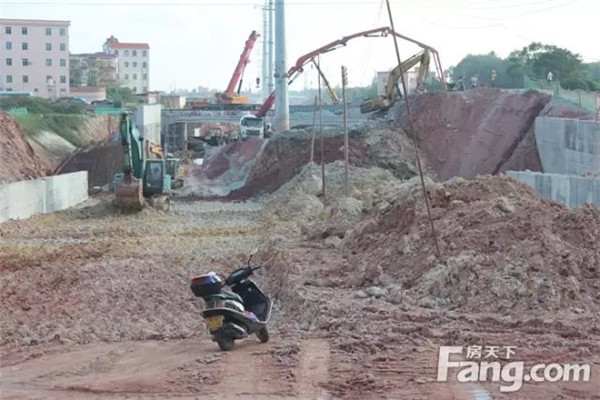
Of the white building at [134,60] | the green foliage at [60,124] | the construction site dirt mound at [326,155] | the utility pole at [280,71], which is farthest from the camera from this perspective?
the white building at [134,60]

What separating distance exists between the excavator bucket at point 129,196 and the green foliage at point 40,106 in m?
34.9

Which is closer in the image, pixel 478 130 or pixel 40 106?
pixel 478 130

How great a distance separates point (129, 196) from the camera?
2780 cm

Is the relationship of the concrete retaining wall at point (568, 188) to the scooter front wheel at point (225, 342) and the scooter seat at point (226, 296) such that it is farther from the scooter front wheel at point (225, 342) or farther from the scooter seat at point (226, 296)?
the scooter front wheel at point (225, 342)

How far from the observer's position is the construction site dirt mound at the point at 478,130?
3388 centimetres

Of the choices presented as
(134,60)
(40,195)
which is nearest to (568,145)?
(40,195)

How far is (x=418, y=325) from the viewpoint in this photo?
9.72 m

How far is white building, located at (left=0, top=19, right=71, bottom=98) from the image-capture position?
348 ft

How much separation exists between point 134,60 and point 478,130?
11955cm

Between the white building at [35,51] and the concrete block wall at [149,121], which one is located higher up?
the white building at [35,51]

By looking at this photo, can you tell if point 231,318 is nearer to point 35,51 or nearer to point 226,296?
point 226,296

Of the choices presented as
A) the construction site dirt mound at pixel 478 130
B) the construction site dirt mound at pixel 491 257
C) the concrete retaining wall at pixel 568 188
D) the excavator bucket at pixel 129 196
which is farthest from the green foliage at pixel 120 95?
the construction site dirt mound at pixel 491 257

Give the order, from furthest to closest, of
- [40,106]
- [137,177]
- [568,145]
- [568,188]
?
[40,106], [137,177], [568,145], [568,188]

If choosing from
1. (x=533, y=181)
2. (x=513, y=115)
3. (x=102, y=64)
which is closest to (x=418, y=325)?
(x=533, y=181)
